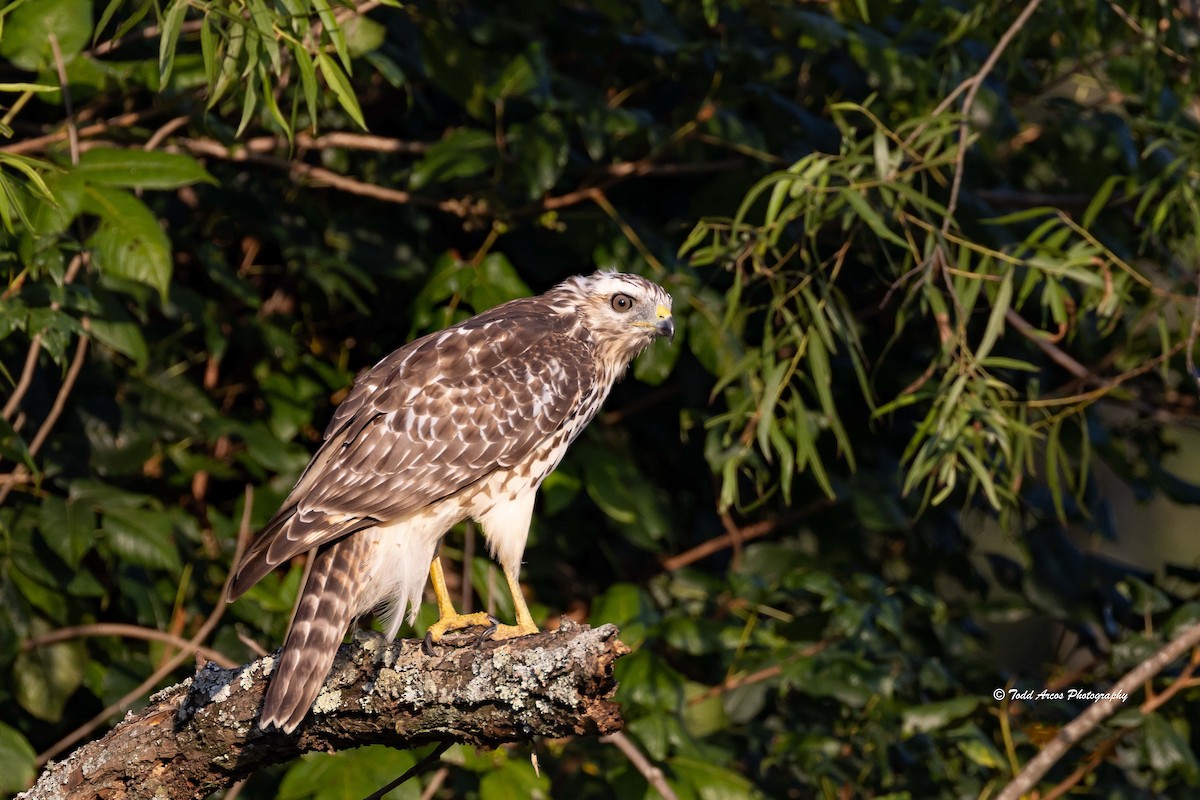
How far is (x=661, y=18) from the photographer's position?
482 centimetres

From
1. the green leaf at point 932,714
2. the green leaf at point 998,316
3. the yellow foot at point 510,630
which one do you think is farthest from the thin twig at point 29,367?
the green leaf at point 932,714

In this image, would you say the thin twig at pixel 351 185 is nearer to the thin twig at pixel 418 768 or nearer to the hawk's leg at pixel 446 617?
the hawk's leg at pixel 446 617

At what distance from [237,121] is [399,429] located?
1.58m

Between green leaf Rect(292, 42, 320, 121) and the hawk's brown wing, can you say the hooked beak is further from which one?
green leaf Rect(292, 42, 320, 121)

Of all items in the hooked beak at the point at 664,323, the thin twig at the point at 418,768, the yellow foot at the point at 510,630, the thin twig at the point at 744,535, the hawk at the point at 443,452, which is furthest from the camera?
the thin twig at the point at 744,535

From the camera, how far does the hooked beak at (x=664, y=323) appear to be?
4371mm

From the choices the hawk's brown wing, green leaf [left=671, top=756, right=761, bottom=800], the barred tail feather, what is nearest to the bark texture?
the barred tail feather

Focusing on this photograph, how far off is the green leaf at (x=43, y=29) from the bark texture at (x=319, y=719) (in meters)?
1.84

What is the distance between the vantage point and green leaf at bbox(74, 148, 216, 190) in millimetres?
3795

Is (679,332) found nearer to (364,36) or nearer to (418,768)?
(364,36)

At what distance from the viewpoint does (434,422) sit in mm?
3992

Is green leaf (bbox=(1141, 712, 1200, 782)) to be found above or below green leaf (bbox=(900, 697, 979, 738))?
below

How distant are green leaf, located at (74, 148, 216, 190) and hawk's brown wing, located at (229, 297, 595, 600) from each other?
78 centimetres

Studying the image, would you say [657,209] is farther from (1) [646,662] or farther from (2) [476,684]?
(2) [476,684]
